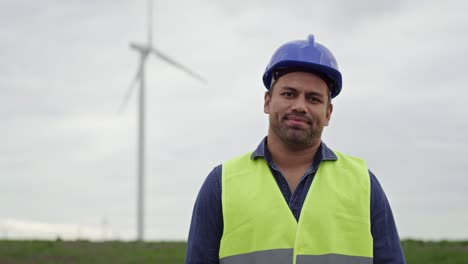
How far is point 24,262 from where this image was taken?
877 inches

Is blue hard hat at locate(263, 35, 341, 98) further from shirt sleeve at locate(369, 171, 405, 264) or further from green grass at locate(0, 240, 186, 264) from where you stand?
green grass at locate(0, 240, 186, 264)

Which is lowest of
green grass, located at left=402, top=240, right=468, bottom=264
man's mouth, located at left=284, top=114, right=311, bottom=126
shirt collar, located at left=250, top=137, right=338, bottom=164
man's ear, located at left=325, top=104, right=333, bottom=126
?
green grass, located at left=402, top=240, right=468, bottom=264

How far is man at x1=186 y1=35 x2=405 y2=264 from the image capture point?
14.9 ft

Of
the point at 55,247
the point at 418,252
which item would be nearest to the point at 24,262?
the point at 55,247

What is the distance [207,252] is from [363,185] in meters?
0.99

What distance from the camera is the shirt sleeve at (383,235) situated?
15.4ft

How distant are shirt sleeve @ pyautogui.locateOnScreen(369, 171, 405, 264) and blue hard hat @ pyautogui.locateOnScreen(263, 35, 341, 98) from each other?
74cm

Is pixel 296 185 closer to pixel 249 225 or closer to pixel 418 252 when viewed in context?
pixel 249 225

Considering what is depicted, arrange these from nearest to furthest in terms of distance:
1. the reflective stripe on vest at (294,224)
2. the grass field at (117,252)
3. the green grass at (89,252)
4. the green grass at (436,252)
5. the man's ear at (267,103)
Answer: the reflective stripe on vest at (294,224), the man's ear at (267,103), the green grass at (436,252), the grass field at (117,252), the green grass at (89,252)

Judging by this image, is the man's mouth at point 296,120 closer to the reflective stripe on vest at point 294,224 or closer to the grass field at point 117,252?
the reflective stripe on vest at point 294,224

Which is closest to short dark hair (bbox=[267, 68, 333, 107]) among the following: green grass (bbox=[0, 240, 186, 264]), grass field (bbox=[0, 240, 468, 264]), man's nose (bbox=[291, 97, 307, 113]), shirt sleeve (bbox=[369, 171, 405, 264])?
man's nose (bbox=[291, 97, 307, 113])

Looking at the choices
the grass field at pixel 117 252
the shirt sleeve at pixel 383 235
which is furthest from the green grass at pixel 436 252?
the shirt sleeve at pixel 383 235

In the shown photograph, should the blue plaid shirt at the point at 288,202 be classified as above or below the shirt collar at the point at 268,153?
below

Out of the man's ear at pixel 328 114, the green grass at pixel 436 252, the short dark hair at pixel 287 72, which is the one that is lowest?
the green grass at pixel 436 252
